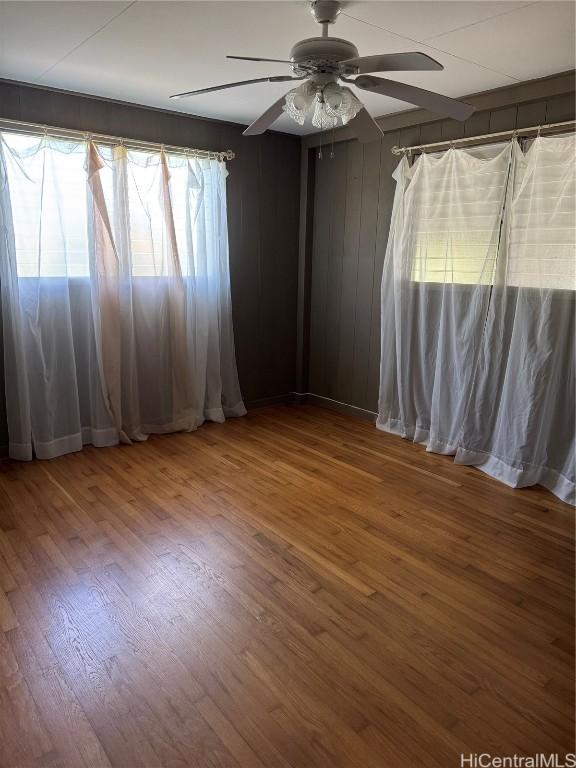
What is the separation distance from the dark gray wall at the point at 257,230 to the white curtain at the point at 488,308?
1.21 metres

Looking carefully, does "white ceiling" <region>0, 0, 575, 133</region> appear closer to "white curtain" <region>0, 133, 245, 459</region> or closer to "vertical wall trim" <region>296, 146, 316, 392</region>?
"white curtain" <region>0, 133, 245, 459</region>

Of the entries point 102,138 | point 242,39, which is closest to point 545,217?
point 242,39

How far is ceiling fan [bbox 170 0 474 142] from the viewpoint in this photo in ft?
6.15

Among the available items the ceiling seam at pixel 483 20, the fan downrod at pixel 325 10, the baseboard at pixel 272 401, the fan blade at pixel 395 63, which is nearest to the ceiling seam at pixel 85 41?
the fan downrod at pixel 325 10

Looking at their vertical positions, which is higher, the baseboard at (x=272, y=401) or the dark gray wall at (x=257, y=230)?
the dark gray wall at (x=257, y=230)

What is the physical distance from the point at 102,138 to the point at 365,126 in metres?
2.18

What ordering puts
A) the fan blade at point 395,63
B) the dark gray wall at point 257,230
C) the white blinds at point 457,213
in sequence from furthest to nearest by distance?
1. the dark gray wall at point 257,230
2. the white blinds at point 457,213
3. the fan blade at point 395,63

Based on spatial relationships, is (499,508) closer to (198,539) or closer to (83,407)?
(198,539)

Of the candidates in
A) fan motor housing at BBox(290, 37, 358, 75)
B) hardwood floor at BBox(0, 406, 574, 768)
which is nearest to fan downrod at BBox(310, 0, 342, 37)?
fan motor housing at BBox(290, 37, 358, 75)

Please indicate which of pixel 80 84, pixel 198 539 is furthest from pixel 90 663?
pixel 80 84

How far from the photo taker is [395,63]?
184 centimetres

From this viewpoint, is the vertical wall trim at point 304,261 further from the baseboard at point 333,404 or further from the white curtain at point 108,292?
the white curtain at point 108,292

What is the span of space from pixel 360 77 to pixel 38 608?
2.50 metres

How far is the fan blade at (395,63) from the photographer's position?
1.78 metres
